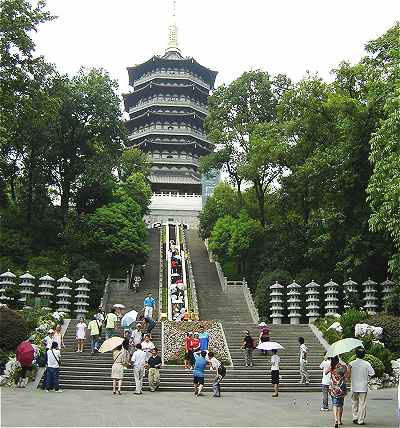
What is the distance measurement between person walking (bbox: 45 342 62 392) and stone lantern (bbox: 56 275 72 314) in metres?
10.5

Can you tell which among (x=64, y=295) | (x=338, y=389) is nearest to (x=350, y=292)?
(x=64, y=295)

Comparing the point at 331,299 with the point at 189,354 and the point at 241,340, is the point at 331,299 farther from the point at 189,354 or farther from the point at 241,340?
the point at 189,354

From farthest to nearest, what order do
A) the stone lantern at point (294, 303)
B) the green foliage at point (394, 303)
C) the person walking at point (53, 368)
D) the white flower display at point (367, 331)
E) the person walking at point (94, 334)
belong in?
the stone lantern at point (294, 303) < the green foliage at point (394, 303) < the white flower display at point (367, 331) < the person walking at point (94, 334) < the person walking at point (53, 368)

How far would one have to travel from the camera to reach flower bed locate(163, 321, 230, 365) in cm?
1769

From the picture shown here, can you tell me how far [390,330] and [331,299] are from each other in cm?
542

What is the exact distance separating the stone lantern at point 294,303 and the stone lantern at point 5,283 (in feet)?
37.7

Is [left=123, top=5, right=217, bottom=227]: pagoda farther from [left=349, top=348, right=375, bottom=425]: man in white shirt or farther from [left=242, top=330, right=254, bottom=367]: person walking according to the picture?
[left=349, top=348, right=375, bottom=425]: man in white shirt

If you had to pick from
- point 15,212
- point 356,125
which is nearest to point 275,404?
point 356,125

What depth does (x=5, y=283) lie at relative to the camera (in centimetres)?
2419

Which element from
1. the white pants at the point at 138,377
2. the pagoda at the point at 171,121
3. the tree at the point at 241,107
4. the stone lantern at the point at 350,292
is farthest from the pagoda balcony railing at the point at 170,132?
the white pants at the point at 138,377

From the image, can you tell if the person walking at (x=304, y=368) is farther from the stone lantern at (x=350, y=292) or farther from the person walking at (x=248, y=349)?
the stone lantern at (x=350, y=292)

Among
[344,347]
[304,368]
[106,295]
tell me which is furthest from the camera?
[106,295]

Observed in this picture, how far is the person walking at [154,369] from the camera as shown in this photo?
14055mm

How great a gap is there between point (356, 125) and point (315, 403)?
14244 millimetres
